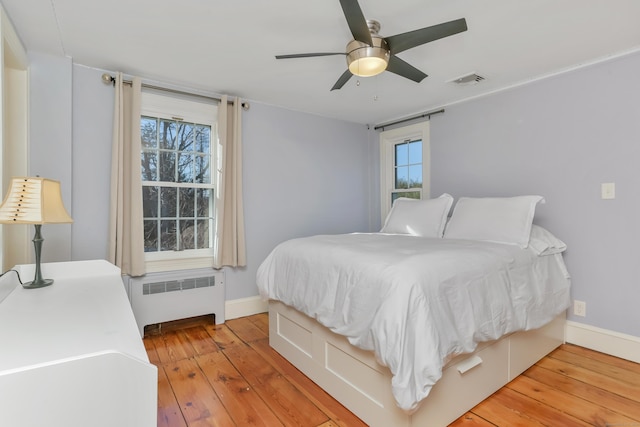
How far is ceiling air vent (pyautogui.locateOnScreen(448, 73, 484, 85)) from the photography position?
9.12ft

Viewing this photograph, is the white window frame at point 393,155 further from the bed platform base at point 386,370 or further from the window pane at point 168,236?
the window pane at point 168,236

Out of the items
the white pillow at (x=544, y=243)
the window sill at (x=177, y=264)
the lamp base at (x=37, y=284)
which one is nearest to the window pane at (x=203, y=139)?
the window sill at (x=177, y=264)

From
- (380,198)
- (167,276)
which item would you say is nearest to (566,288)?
(380,198)

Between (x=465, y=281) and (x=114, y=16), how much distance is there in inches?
101

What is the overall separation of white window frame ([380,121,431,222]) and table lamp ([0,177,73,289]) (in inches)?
133

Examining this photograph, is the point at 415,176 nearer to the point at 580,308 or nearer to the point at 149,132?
the point at 580,308

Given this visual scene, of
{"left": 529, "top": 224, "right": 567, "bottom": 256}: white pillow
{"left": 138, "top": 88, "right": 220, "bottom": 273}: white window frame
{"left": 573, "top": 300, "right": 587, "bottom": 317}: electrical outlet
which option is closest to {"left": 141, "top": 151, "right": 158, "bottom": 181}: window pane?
{"left": 138, "top": 88, "right": 220, "bottom": 273}: white window frame

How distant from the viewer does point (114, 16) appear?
1.96 m

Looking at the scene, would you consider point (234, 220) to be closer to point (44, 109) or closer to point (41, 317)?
point (44, 109)

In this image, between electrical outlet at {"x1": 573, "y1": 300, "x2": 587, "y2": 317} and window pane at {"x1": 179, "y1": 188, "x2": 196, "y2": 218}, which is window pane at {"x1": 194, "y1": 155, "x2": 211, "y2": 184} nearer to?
window pane at {"x1": 179, "y1": 188, "x2": 196, "y2": 218}

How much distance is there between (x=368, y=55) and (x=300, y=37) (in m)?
0.60

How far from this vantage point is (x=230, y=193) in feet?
10.6

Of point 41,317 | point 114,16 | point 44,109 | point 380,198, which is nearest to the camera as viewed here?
point 41,317

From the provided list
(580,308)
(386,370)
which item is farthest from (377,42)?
(580,308)
